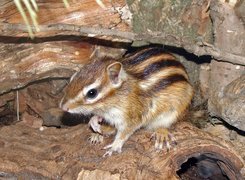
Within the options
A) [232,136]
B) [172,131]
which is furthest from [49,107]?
[232,136]

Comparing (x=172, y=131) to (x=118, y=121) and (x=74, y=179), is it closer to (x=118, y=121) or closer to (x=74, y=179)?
(x=118, y=121)

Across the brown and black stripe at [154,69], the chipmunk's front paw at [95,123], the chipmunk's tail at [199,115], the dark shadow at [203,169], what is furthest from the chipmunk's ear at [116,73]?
the chipmunk's tail at [199,115]

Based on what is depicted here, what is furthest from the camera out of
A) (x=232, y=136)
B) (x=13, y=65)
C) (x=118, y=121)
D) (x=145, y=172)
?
(x=232, y=136)

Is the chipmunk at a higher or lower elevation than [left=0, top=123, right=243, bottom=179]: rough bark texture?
higher

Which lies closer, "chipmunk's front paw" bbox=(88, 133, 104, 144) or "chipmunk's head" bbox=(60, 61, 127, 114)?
"chipmunk's head" bbox=(60, 61, 127, 114)

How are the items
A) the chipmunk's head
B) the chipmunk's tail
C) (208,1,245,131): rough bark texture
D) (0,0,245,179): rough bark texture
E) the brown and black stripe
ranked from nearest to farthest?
the chipmunk's head, (0,0,245,179): rough bark texture, the brown and black stripe, (208,1,245,131): rough bark texture, the chipmunk's tail

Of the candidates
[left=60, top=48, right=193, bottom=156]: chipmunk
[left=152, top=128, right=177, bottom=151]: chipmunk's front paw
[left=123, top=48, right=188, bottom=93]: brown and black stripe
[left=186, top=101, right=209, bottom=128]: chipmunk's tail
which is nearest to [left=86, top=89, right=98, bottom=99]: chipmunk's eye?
[left=60, top=48, right=193, bottom=156]: chipmunk

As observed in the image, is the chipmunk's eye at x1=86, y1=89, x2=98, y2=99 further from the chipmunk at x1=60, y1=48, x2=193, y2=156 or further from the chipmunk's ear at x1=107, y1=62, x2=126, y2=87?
the chipmunk's ear at x1=107, y1=62, x2=126, y2=87

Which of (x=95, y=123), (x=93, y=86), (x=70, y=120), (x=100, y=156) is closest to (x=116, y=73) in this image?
(x=93, y=86)
